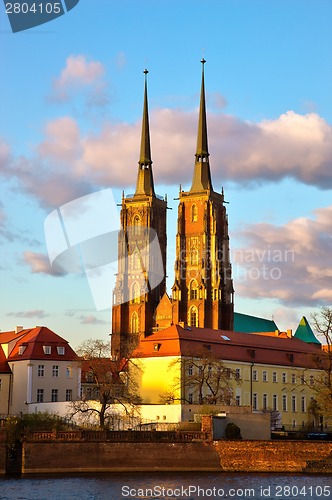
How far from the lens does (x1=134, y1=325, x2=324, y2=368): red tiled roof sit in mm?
100537

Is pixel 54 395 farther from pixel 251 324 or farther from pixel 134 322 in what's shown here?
pixel 251 324

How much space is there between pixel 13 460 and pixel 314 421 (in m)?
50.8

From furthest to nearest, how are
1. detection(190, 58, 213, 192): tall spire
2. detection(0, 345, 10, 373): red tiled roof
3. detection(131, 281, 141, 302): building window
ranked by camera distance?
detection(190, 58, 213, 192): tall spire < detection(131, 281, 141, 302): building window < detection(0, 345, 10, 373): red tiled roof

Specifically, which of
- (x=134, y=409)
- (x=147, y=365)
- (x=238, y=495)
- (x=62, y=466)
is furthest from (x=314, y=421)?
(x=238, y=495)

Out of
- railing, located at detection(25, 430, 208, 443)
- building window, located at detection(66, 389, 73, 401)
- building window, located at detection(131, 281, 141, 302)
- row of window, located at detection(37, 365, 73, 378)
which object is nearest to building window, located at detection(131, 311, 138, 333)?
building window, located at detection(131, 281, 141, 302)

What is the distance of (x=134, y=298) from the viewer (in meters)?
148

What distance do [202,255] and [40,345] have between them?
55351 millimetres

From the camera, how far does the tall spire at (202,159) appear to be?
15162cm

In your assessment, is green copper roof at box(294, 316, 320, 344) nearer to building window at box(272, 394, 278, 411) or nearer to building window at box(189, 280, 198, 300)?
building window at box(189, 280, 198, 300)

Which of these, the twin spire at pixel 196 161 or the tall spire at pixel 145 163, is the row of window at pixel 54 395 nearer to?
the twin spire at pixel 196 161

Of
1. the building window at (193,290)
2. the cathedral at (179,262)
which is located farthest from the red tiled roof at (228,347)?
the building window at (193,290)

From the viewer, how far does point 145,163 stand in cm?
15788

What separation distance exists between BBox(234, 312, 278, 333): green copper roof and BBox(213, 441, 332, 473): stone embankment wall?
80.2 meters

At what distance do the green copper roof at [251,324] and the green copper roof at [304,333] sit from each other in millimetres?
4071
